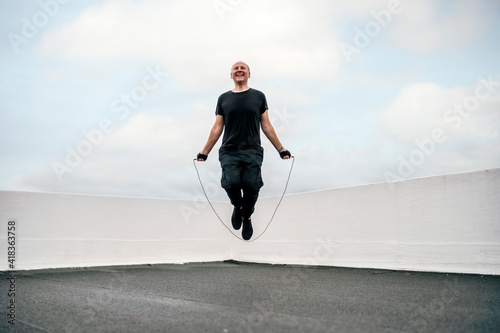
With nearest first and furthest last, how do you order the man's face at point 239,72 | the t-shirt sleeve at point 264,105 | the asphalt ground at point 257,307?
the asphalt ground at point 257,307 → the man's face at point 239,72 → the t-shirt sleeve at point 264,105

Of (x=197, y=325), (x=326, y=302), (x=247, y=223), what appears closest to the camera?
(x=197, y=325)

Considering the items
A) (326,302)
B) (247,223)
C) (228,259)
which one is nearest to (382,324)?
(326,302)

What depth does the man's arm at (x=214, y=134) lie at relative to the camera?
11.6ft

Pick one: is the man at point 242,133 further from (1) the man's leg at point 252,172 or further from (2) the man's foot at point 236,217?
(2) the man's foot at point 236,217

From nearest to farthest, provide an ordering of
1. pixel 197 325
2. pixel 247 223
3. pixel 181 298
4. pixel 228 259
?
pixel 197 325
pixel 181 298
pixel 247 223
pixel 228 259

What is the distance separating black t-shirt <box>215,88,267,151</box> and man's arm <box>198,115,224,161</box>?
3.3 inches

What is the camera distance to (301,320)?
2.26 meters

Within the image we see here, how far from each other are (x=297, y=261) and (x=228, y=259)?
6.43ft

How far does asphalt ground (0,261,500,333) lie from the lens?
7.07 feet

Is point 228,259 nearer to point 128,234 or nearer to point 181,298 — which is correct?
point 128,234

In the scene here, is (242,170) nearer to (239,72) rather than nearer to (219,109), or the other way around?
(219,109)

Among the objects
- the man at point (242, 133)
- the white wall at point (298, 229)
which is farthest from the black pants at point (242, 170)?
the white wall at point (298, 229)

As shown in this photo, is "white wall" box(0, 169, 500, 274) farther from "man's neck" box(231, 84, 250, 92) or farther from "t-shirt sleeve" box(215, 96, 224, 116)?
"t-shirt sleeve" box(215, 96, 224, 116)

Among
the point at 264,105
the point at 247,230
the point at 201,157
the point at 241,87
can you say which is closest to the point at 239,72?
the point at 241,87
